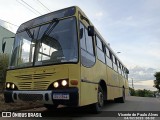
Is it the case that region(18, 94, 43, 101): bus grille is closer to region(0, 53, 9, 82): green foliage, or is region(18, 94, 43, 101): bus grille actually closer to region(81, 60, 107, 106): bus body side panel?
region(81, 60, 107, 106): bus body side panel

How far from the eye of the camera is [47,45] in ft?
25.0

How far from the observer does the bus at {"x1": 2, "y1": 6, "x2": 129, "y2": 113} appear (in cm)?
688

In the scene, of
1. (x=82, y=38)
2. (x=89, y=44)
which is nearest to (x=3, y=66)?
(x=89, y=44)

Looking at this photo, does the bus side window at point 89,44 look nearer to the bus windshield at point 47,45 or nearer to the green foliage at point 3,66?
the bus windshield at point 47,45

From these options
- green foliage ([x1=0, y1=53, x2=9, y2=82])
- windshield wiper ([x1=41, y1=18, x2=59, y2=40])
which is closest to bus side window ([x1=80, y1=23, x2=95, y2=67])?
windshield wiper ([x1=41, y1=18, x2=59, y2=40])

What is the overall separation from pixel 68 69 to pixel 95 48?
2.64m

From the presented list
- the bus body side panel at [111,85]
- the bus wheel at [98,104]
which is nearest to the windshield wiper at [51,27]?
the bus wheel at [98,104]

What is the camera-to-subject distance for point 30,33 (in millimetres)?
8219

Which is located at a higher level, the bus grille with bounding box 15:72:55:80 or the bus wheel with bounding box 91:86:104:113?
the bus grille with bounding box 15:72:55:80

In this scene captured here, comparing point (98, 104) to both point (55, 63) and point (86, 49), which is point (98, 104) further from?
point (55, 63)

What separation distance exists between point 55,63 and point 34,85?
850mm

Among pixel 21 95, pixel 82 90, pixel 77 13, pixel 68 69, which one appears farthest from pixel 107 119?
pixel 77 13

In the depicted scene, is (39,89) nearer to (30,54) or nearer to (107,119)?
(30,54)

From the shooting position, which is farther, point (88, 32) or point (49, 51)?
point (88, 32)
